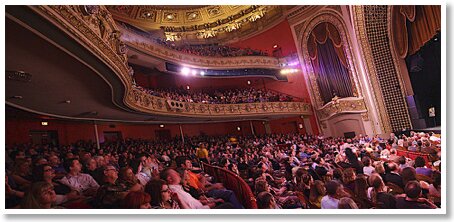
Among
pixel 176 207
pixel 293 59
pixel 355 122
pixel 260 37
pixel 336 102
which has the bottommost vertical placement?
pixel 176 207

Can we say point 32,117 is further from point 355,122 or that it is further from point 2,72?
point 355,122

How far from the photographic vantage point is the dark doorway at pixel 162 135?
6.00m

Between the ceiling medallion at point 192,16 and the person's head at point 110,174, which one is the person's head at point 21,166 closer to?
the person's head at point 110,174

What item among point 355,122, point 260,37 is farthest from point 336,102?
point 260,37

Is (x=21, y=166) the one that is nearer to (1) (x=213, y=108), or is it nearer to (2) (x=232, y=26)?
(1) (x=213, y=108)

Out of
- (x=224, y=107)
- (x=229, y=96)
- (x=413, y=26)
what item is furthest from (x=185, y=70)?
(x=413, y=26)

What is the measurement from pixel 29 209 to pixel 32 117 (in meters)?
1.34

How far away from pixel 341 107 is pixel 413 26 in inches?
76.9

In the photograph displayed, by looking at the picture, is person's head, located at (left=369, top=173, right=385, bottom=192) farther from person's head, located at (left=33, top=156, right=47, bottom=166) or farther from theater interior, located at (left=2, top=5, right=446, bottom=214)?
person's head, located at (left=33, top=156, right=47, bottom=166)

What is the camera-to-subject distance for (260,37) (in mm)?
8008

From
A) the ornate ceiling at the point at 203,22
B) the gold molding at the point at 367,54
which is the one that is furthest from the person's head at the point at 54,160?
the gold molding at the point at 367,54

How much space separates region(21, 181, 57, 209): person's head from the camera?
2283mm

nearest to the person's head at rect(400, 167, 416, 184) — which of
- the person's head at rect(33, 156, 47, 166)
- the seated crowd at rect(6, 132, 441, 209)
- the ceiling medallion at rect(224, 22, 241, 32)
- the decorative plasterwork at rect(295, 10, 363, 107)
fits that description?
the seated crowd at rect(6, 132, 441, 209)

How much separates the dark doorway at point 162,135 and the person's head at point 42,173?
11.8 feet
